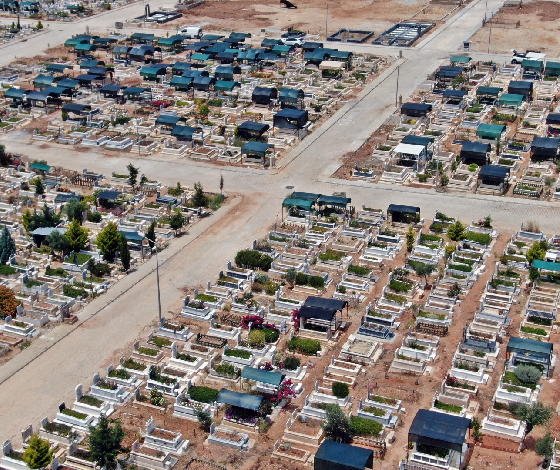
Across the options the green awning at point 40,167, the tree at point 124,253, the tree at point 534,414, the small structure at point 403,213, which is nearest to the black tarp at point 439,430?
the tree at point 534,414

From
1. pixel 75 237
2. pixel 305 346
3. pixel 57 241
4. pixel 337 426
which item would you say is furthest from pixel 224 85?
pixel 337 426

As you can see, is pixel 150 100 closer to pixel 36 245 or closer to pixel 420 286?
pixel 36 245

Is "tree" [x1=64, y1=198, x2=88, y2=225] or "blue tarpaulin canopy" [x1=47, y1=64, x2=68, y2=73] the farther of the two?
"blue tarpaulin canopy" [x1=47, y1=64, x2=68, y2=73]

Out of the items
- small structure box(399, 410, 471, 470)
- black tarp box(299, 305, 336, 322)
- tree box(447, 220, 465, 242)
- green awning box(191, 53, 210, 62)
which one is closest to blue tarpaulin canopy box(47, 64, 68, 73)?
green awning box(191, 53, 210, 62)

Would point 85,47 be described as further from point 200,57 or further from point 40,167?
point 40,167

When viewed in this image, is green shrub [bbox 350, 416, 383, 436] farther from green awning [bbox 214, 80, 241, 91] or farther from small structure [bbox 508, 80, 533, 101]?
small structure [bbox 508, 80, 533, 101]

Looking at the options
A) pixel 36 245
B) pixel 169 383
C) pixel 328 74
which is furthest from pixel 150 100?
pixel 169 383
